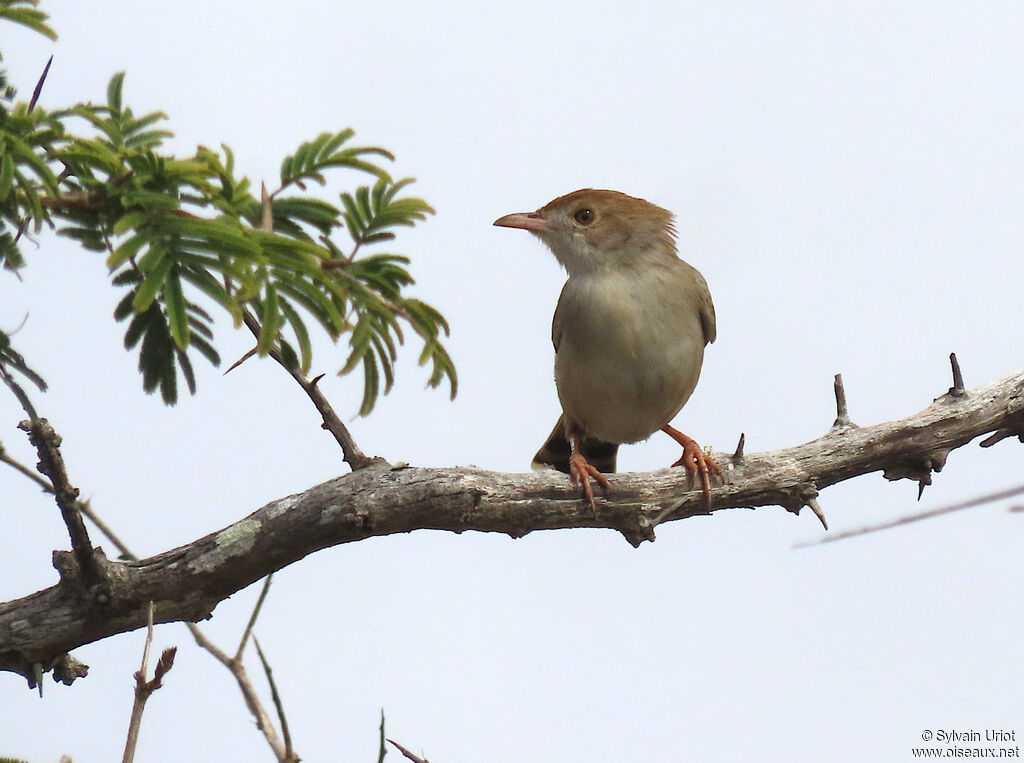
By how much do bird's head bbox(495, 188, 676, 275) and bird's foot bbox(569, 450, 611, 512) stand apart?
1472 mm

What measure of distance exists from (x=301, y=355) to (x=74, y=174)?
2.27ft

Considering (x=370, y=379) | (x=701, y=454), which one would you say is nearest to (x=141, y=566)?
(x=370, y=379)

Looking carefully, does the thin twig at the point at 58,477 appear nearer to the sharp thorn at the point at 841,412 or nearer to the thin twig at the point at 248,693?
the thin twig at the point at 248,693

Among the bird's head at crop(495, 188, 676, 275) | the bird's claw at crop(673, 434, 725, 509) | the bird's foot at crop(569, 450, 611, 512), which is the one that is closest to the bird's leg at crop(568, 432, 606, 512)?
the bird's foot at crop(569, 450, 611, 512)

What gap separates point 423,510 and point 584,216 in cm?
237

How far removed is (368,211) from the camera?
11.0ft

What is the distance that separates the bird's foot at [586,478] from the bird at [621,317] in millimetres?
593

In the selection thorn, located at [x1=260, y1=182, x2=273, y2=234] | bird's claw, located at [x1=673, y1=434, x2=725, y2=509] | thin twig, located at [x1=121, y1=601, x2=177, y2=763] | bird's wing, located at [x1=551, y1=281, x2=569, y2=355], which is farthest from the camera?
bird's wing, located at [x1=551, y1=281, x2=569, y2=355]

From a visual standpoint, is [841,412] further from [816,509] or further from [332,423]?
[332,423]

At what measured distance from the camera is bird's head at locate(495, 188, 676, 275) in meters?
5.93

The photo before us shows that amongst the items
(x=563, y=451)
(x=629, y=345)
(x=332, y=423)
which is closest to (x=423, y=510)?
(x=332, y=423)

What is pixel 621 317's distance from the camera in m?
5.57

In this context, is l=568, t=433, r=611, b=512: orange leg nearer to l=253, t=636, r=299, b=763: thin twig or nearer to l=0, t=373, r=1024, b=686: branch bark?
l=0, t=373, r=1024, b=686: branch bark

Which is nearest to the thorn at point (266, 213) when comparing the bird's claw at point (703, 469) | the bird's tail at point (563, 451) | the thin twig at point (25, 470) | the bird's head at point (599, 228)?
the thin twig at point (25, 470)
